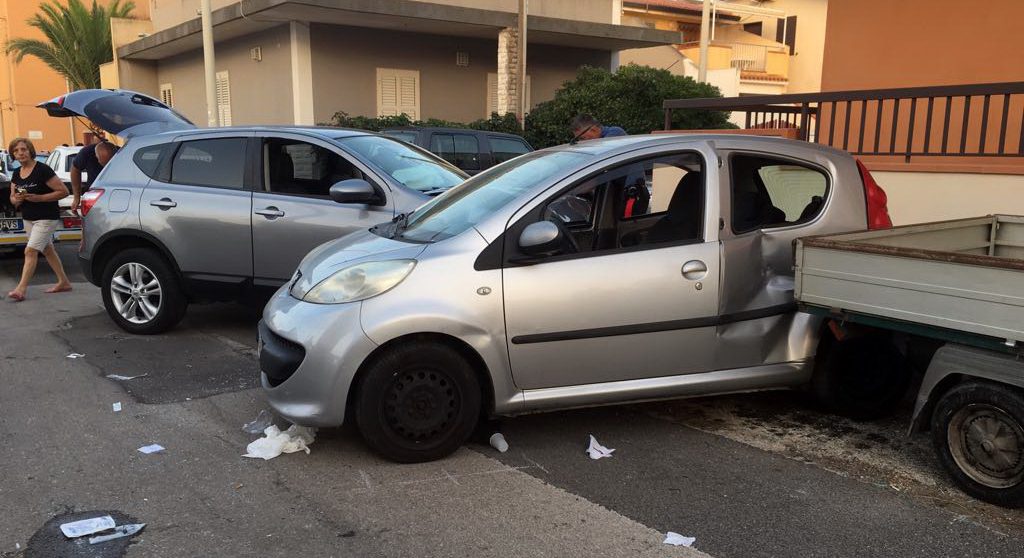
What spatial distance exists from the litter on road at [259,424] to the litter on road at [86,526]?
44.4 inches

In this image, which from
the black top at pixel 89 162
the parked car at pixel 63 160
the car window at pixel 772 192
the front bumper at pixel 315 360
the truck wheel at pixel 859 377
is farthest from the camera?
the parked car at pixel 63 160

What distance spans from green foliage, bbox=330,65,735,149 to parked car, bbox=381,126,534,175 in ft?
17.0

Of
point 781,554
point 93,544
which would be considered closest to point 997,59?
point 781,554

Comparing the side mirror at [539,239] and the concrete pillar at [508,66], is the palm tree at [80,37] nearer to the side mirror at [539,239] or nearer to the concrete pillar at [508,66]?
the concrete pillar at [508,66]

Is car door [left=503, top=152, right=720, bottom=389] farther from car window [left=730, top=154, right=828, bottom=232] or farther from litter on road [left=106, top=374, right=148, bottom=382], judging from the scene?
litter on road [left=106, top=374, right=148, bottom=382]

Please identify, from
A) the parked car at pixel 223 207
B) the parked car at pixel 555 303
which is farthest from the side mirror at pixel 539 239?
the parked car at pixel 223 207

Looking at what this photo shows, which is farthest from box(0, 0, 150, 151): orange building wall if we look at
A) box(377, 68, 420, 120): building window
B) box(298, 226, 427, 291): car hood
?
box(298, 226, 427, 291): car hood

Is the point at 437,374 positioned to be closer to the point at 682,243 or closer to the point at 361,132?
the point at 682,243

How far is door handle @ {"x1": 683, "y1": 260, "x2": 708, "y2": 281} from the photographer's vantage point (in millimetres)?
4309

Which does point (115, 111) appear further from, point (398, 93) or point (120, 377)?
point (398, 93)

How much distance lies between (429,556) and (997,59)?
8757 mm

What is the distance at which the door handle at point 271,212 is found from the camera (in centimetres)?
642

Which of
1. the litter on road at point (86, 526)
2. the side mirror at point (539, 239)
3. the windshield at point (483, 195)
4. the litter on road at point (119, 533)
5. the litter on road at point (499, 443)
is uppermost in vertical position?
the windshield at point (483, 195)

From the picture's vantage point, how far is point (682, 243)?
4383mm
